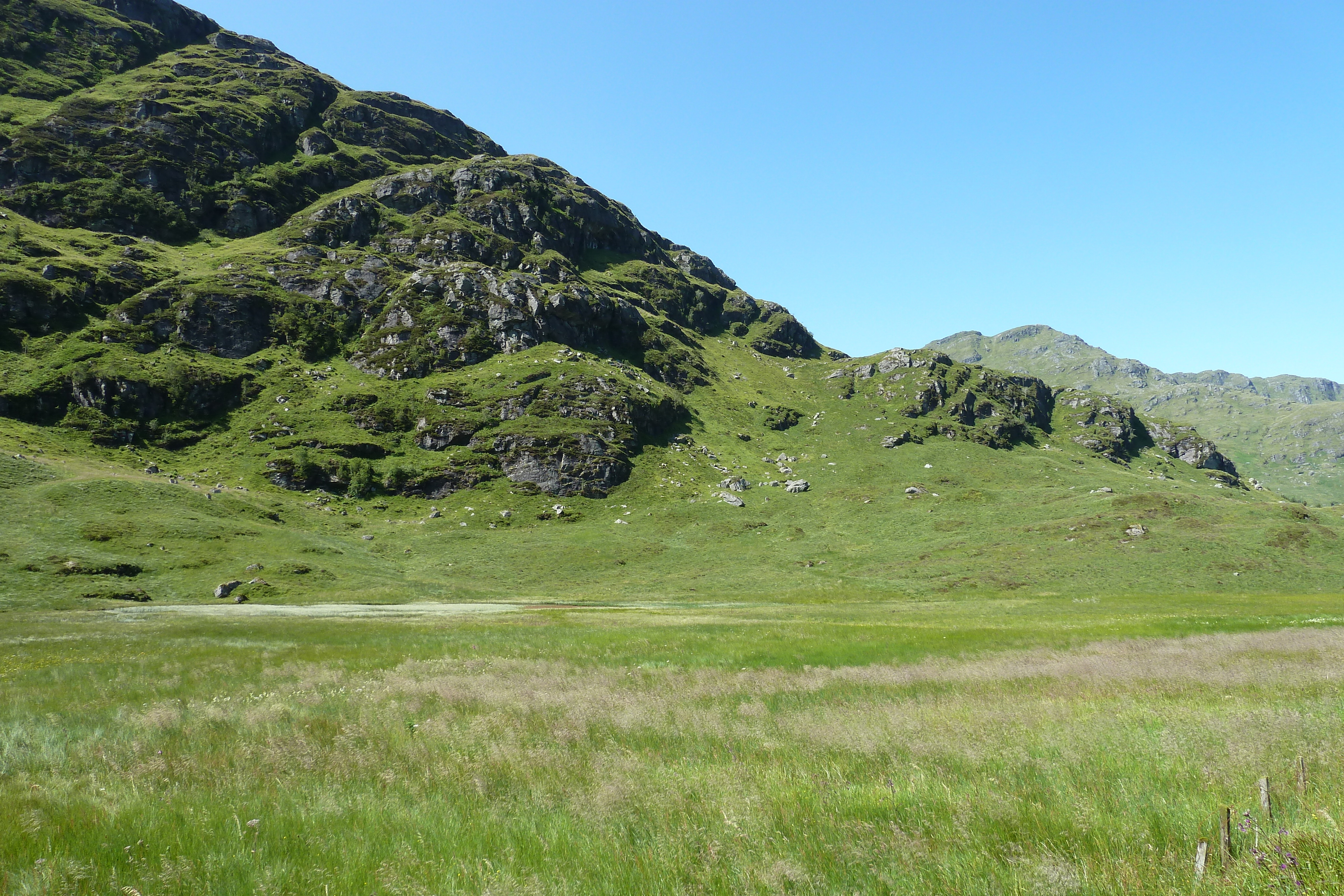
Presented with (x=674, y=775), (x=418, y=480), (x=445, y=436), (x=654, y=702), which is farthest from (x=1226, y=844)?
(x=445, y=436)

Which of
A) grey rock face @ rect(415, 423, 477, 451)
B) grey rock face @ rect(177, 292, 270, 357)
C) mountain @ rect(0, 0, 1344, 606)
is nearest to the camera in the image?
mountain @ rect(0, 0, 1344, 606)

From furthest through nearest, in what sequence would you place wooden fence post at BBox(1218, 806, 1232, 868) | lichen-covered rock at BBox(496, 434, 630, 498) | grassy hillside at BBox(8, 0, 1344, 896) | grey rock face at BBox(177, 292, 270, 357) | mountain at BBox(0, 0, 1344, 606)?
grey rock face at BBox(177, 292, 270, 357), lichen-covered rock at BBox(496, 434, 630, 498), mountain at BBox(0, 0, 1344, 606), grassy hillside at BBox(8, 0, 1344, 896), wooden fence post at BBox(1218, 806, 1232, 868)

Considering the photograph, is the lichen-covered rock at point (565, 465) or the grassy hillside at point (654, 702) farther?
the lichen-covered rock at point (565, 465)

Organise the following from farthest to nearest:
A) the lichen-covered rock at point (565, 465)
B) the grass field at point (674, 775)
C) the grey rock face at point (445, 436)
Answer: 1. the grey rock face at point (445, 436)
2. the lichen-covered rock at point (565, 465)
3. the grass field at point (674, 775)

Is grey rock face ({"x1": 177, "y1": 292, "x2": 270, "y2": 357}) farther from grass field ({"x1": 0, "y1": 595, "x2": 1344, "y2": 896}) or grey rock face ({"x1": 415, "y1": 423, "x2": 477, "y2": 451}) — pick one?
grass field ({"x1": 0, "y1": 595, "x2": 1344, "y2": 896})

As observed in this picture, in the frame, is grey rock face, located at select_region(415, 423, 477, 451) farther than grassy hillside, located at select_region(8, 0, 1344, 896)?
Yes

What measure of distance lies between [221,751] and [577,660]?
14.0 metres

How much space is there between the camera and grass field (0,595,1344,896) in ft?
19.0

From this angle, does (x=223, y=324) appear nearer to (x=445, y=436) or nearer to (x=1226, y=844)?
(x=445, y=436)

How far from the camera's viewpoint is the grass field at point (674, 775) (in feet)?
19.0

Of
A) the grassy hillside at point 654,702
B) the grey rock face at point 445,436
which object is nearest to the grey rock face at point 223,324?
A: the grassy hillside at point 654,702

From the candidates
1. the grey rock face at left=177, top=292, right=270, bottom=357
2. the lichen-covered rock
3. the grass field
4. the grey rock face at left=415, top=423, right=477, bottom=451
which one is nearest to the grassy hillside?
the grass field

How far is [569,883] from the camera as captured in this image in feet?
18.6

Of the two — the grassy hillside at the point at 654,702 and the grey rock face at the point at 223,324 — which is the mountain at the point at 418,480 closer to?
the grey rock face at the point at 223,324
